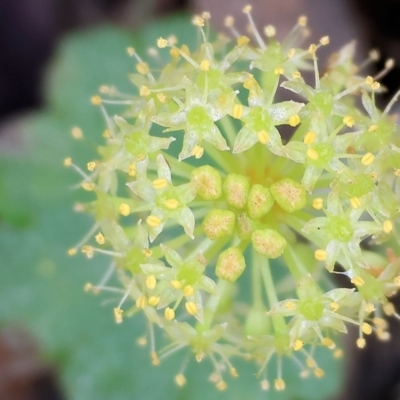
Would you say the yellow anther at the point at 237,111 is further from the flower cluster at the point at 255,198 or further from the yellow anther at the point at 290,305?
the yellow anther at the point at 290,305

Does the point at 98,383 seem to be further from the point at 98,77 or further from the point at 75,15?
the point at 75,15

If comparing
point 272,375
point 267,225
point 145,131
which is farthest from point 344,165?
point 272,375

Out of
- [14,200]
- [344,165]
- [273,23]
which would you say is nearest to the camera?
[344,165]

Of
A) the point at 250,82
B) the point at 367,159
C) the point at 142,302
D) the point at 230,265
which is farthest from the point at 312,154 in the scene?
the point at 142,302

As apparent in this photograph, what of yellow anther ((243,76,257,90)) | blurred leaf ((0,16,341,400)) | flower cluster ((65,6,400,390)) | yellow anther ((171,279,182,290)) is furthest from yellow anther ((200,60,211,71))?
blurred leaf ((0,16,341,400))

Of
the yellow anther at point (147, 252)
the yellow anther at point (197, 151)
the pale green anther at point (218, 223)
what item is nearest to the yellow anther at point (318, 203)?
the pale green anther at point (218, 223)

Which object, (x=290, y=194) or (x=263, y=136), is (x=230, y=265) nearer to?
(x=290, y=194)
